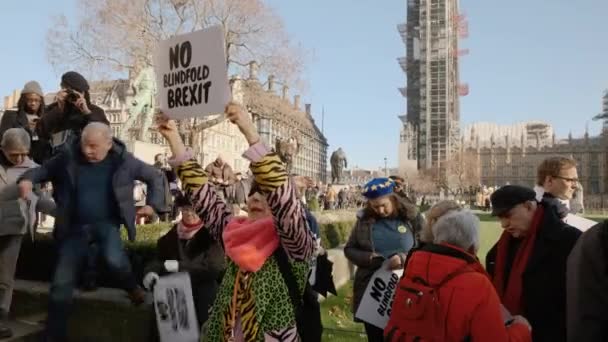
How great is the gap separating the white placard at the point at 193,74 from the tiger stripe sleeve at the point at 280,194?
0.44 meters

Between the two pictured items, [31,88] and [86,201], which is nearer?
[86,201]

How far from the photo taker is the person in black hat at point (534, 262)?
269 cm

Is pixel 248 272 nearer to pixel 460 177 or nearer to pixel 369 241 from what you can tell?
pixel 369 241

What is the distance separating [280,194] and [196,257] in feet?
5.43

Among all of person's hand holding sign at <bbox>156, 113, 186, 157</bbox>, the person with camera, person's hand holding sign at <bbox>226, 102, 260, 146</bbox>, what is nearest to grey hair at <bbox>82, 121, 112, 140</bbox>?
person's hand holding sign at <bbox>156, 113, 186, 157</bbox>

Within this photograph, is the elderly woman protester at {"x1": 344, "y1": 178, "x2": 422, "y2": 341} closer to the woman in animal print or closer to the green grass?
the green grass

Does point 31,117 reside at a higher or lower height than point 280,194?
higher

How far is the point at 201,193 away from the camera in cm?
259

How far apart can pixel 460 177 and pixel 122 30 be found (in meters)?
62.6

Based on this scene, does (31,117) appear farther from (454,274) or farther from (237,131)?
(237,131)

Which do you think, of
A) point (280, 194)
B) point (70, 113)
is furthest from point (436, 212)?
point (70, 113)

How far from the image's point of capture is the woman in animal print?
86.0 inches

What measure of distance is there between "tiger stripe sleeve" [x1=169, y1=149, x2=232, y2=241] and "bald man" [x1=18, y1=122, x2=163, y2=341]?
1129 mm

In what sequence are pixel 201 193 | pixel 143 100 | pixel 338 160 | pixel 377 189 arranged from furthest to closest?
pixel 338 160 < pixel 143 100 < pixel 377 189 < pixel 201 193
